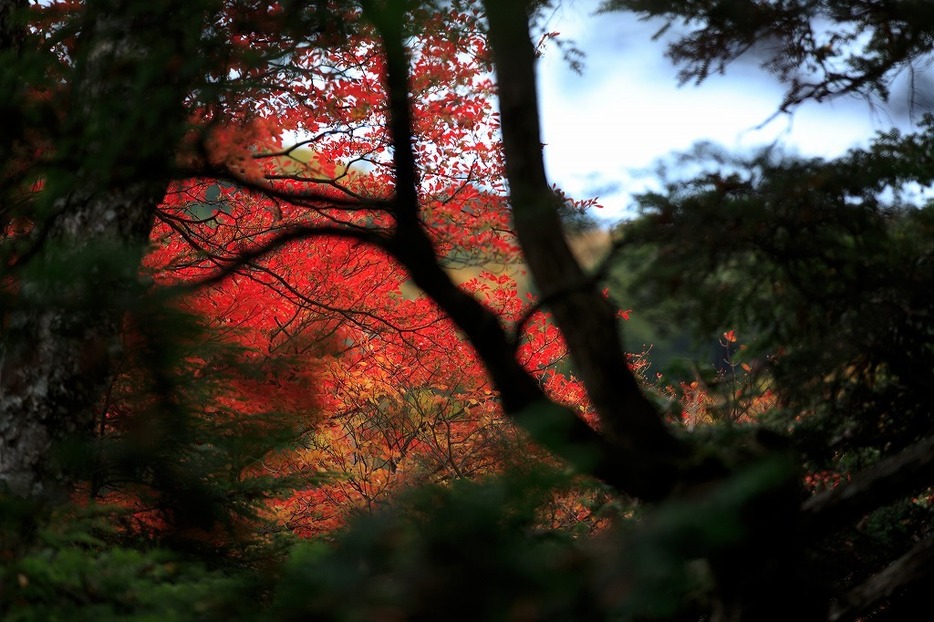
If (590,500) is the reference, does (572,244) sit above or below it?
above

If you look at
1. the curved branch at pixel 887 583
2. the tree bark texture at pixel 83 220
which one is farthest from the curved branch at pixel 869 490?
the tree bark texture at pixel 83 220

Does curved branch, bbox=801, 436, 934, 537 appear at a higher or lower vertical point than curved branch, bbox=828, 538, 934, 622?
higher

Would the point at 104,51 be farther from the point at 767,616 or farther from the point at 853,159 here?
the point at 767,616

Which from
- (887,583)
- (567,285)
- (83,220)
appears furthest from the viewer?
(83,220)

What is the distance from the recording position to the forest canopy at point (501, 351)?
2.12m

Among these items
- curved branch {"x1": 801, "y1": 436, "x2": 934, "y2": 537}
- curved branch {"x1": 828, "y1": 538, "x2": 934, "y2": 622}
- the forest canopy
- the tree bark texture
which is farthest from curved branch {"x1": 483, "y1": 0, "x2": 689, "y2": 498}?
the tree bark texture

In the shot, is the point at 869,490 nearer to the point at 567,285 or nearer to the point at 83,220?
the point at 567,285

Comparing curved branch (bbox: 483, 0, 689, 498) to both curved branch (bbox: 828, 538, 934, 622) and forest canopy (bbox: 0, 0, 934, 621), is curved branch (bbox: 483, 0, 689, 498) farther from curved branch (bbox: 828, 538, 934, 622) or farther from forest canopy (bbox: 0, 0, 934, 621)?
curved branch (bbox: 828, 538, 934, 622)

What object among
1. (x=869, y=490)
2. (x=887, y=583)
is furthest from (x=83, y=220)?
(x=887, y=583)

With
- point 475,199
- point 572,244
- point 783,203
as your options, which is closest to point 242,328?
point 475,199

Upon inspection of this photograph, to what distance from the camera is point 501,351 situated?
12.7ft

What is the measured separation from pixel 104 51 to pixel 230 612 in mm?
4476

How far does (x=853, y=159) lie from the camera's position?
4.44 metres

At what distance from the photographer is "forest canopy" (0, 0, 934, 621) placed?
2.12 metres
